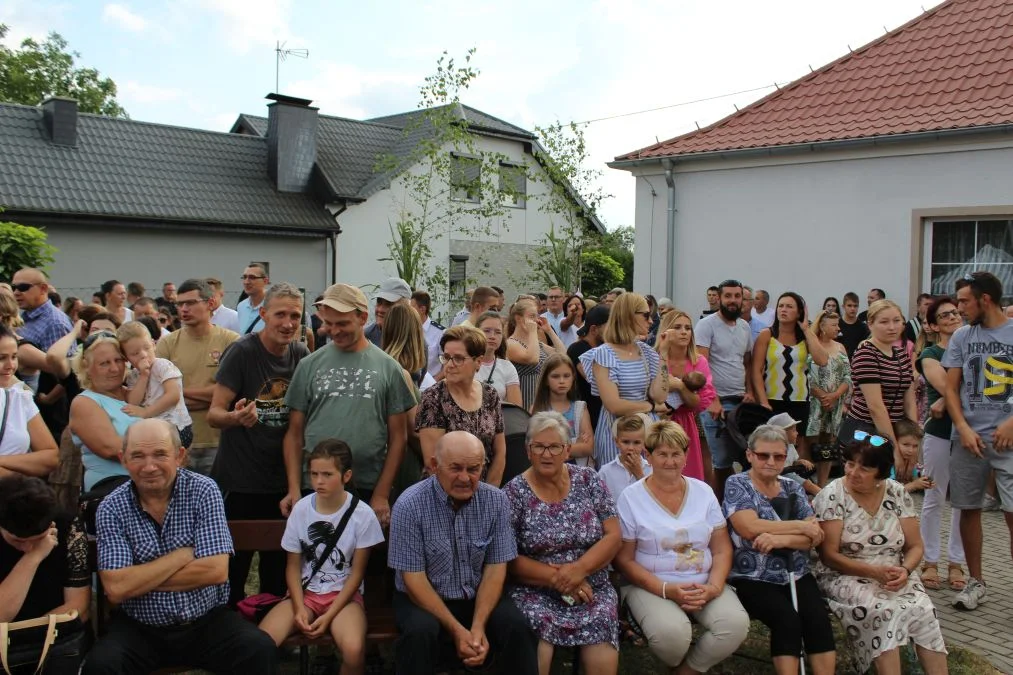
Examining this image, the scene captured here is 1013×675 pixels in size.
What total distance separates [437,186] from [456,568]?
927 inches

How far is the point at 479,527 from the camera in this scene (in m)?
4.33

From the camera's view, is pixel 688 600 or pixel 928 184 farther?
pixel 928 184

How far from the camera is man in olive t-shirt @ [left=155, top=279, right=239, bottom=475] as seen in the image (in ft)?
18.0

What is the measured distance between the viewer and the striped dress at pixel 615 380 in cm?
586

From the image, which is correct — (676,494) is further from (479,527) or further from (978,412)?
(978,412)

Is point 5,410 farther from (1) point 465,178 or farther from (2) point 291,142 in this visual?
(2) point 291,142

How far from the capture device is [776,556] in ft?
15.5

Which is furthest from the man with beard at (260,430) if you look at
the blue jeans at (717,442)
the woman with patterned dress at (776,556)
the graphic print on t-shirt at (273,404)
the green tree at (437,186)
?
the green tree at (437,186)

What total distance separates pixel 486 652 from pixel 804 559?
1849 millimetres

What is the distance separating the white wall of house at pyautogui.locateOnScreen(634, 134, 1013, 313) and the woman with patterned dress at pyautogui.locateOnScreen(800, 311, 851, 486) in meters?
5.26

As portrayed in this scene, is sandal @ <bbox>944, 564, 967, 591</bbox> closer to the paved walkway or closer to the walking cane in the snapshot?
the paved walkway

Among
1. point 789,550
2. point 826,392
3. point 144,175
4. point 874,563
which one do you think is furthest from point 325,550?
point 144,175

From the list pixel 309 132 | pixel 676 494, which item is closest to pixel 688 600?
pixel 676 494

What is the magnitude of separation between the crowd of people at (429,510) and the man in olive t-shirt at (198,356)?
0.01 meters
